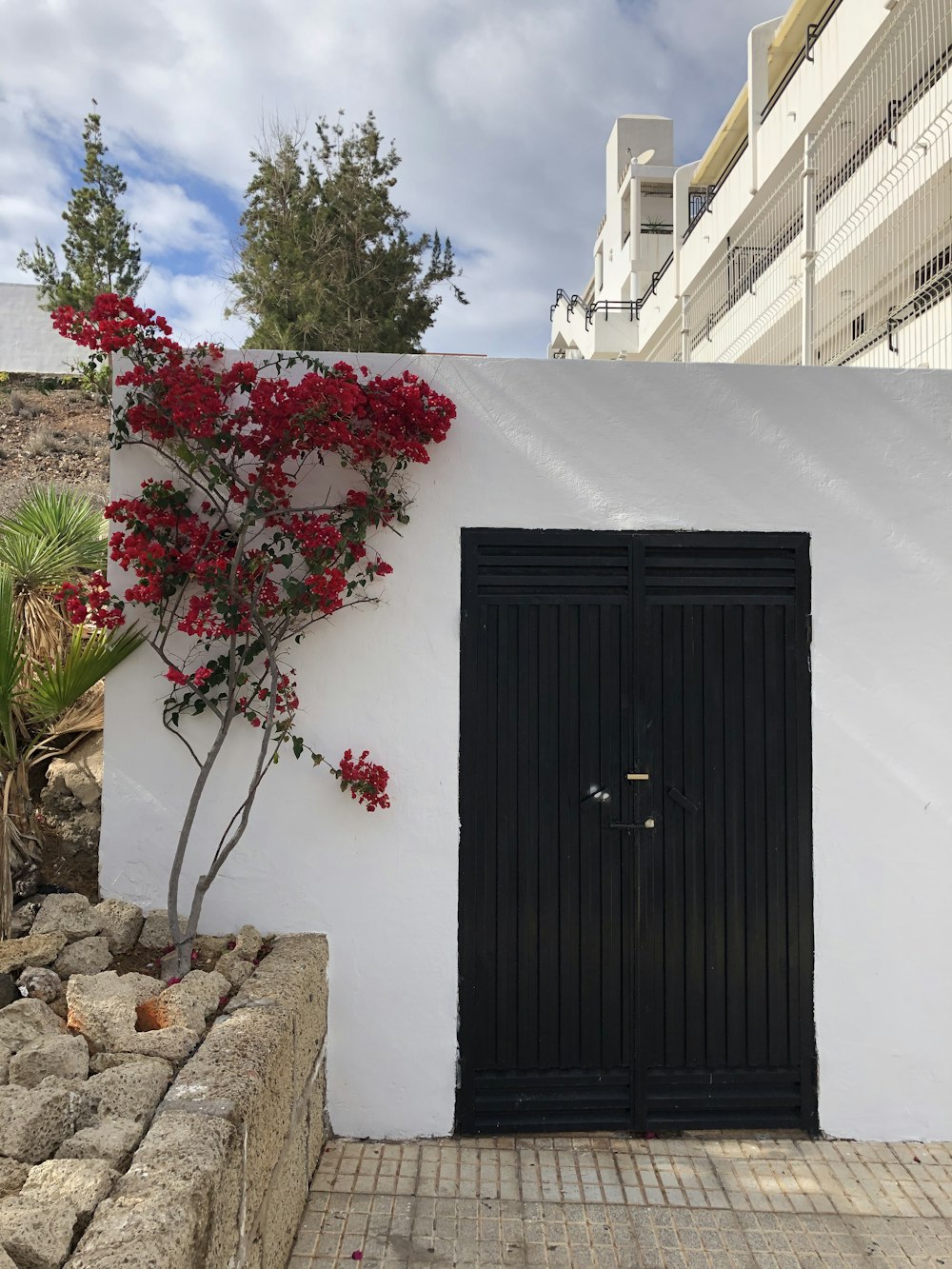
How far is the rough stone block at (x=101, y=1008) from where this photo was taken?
9.36 feet

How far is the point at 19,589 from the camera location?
184 inches

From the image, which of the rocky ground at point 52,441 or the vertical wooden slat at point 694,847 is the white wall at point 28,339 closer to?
the rocky ground at point 52,441

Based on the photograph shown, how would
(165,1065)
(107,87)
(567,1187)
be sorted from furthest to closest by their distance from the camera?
1. (107,87)
2. (567,1187)
3. (165,1065)

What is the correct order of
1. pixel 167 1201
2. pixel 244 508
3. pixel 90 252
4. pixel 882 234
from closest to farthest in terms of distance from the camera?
1. pixel 167 1201
2. pixel 244 508
3. pixel 882 234
4. pixel 90 252

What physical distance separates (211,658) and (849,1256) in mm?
3216

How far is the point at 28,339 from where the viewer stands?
762 inches

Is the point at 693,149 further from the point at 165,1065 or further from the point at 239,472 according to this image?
the point at 165,1065

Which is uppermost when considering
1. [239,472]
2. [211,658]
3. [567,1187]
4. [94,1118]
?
[239,472]

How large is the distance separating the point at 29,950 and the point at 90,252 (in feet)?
50.3

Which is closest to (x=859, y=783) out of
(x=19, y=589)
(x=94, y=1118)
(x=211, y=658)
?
(x=211, y=658)

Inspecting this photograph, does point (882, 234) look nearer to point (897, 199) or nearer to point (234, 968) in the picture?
point (897, 199)

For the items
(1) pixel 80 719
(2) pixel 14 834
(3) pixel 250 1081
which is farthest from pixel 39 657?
(3) pixel 250 1081

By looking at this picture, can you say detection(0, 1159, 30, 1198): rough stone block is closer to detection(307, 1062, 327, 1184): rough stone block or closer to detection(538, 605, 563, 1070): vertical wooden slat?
detection(307, 1062, 327, 1184): rough stone block

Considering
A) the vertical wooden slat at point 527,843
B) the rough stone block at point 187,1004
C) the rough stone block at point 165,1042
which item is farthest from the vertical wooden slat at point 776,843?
the rough stone block at point 165,1042
